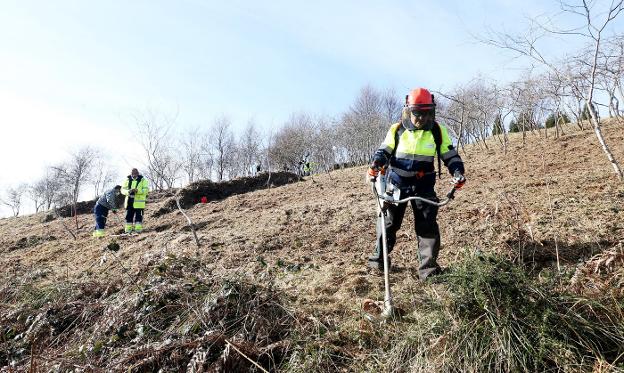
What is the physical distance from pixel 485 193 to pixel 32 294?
674cm

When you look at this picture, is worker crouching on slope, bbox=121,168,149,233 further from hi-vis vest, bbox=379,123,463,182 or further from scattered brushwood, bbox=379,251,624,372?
scattered brushwood, bbox=379,251,624,372

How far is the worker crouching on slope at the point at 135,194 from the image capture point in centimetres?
938

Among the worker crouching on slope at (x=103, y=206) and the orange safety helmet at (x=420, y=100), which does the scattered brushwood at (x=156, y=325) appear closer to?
the orange safety helmet at (x=420, y=100)

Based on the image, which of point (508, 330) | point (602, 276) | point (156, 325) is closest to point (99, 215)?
point (156, 325)

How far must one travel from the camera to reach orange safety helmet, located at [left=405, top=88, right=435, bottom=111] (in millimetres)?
3602

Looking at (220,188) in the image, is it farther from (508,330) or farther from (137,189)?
(508,330)

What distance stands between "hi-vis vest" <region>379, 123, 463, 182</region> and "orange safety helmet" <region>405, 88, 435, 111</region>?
23 centimetres

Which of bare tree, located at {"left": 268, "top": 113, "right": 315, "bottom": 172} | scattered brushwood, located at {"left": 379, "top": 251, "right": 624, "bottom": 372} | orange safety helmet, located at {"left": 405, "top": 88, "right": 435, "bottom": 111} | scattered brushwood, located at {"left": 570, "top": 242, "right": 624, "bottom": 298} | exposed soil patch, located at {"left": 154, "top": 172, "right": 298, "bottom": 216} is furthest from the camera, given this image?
bare tree, located at {"left": 268, "top": 113, "right": 315, "bottom": 172}

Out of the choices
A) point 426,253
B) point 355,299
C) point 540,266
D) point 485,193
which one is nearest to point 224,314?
point 355,299

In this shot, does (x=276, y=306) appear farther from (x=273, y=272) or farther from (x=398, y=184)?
(x=398, y=184)

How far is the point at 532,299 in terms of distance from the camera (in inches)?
99.3

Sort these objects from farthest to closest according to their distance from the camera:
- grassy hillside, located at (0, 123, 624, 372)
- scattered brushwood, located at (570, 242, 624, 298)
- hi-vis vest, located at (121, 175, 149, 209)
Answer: hi-vis vest, located at (121, 175, 149, 209), scattered brushwood, located at (570, 242, 624, 298), grassy hillside, located at (0, 123, 624, 372)

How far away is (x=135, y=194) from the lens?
30.9 feet

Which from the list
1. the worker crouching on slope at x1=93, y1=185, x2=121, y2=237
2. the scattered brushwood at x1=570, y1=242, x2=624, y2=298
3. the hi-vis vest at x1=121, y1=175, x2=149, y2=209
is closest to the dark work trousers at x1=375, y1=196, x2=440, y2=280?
the scattered brushwood at x1=570, y1=242, x2=624, y2=298
